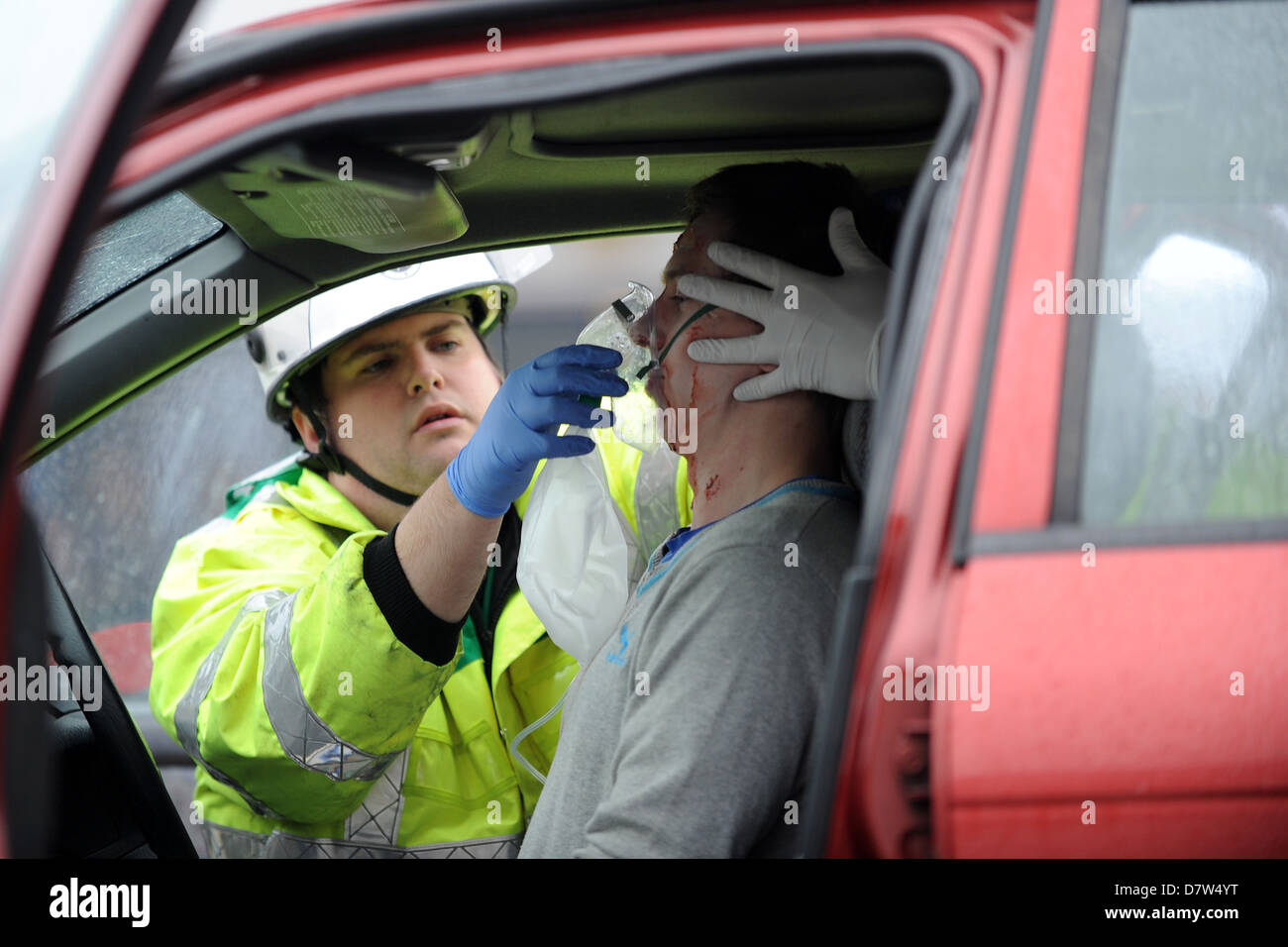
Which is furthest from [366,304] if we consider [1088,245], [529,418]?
[1088,245]

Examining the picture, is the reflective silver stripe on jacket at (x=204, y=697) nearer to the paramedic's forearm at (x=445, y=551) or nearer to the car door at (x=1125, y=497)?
the paramedic's forearm at (x=445, y=551)

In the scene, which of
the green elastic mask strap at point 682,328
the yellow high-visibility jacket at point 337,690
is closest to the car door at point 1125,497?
the green elastic mask strap at point 682,328

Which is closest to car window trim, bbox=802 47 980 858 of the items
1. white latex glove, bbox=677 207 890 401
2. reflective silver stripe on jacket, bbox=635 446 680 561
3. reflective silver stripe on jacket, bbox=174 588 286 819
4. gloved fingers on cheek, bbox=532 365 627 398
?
white latex glove, bbox=677 207 890 401

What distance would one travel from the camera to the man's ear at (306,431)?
296 centimetres

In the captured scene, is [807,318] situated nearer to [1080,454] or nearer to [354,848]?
[1080,454]

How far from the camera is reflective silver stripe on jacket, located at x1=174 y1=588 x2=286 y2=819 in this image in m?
2.28

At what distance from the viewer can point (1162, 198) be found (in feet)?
3.46

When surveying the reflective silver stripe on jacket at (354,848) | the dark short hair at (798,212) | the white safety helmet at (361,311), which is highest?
the white safety helmet at (361,311)

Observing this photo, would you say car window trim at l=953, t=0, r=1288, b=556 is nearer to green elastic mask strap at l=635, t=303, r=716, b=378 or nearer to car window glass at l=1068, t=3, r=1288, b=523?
car window glass at l=1068, t=3, r=1288, b=523

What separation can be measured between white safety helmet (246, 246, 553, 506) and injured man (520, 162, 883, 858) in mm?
946

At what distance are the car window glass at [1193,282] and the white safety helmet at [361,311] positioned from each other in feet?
5.80

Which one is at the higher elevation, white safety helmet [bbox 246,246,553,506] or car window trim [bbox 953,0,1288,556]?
white safety helmet [bbox 246,246,553,506]
